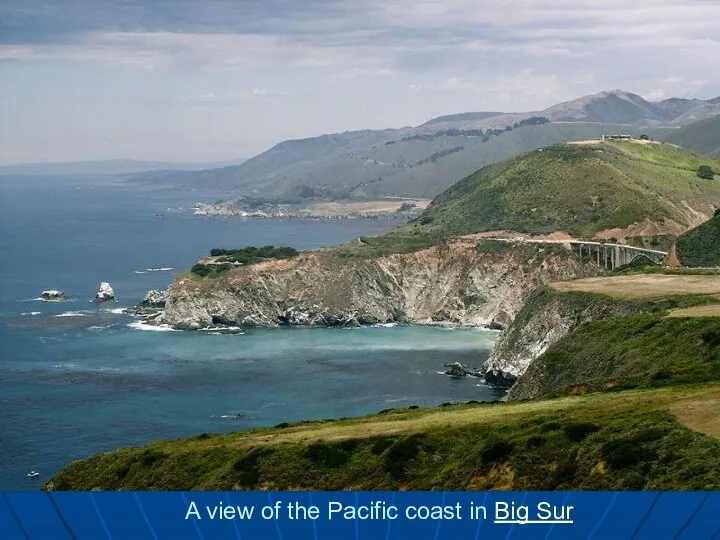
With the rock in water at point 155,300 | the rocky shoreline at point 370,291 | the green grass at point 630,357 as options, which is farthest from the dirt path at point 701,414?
the rock in water at point 155,300

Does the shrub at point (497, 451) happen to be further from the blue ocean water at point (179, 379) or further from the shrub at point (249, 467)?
the blue ocean water at point (179, 379)

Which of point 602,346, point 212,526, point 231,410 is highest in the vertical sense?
point 212,526

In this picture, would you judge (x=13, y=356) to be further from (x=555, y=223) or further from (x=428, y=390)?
(x=555, y=223)

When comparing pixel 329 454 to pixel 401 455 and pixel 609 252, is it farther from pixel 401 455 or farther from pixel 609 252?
pixel 609 252

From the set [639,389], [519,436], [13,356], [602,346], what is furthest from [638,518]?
[13,356]

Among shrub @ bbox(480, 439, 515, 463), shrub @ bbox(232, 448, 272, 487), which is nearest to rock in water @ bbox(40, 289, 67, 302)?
shrub @ bbox(232, 448, 272, 487)

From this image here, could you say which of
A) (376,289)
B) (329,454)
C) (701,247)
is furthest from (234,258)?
(329,454)

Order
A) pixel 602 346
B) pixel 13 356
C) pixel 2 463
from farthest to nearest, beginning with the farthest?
pixel 13 356
pixel 2 463
pixel 602 346

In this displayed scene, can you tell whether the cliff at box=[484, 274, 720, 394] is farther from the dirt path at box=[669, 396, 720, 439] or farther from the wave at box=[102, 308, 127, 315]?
the wave at box=[102, 308, 127, 315]
